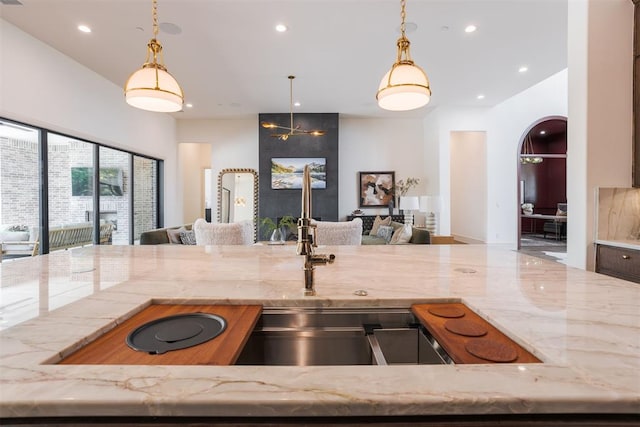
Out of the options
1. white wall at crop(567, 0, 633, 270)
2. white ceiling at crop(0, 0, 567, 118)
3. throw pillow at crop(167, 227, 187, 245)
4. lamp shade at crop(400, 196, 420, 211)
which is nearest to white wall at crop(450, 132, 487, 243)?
lamp shade at crop(400, 196, 420, 211)

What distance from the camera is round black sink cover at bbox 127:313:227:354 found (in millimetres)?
692

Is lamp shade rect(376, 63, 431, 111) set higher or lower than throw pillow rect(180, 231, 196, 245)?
higher

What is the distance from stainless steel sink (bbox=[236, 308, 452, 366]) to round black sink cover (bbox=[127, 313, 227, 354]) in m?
0.18

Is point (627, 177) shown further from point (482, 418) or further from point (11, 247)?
point (11, 247)

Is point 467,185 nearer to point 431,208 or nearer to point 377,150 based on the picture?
point 431,208

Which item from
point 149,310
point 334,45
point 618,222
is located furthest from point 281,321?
point 334,45

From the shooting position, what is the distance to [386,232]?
18.3ft

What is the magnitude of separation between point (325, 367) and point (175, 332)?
0.42m

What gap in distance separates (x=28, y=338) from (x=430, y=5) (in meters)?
3.94

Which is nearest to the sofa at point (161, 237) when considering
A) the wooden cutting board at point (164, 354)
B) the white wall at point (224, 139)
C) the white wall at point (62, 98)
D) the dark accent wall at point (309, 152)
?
the white wall at point (62, 98)

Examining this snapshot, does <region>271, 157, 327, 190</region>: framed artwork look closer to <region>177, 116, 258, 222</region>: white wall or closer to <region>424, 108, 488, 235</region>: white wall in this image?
<region>177, 116, 258, 222</region>: white wall

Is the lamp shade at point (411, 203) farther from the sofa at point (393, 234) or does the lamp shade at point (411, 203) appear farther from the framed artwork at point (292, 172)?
the framed artwork at point (292, 172)

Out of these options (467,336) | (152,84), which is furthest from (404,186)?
(467,336)

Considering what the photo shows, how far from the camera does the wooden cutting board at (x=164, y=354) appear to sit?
622 millimetres
